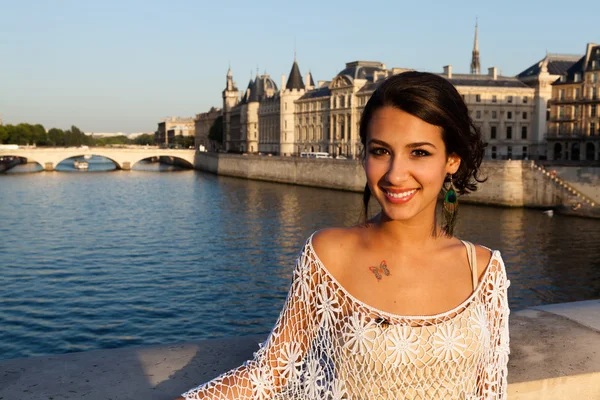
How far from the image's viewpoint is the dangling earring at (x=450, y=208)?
6.20 feet

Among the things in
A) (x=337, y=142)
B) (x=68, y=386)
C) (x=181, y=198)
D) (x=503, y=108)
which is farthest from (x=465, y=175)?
(x=337, y=142)

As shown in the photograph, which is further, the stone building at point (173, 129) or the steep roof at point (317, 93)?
the stone building at point (173, 129)

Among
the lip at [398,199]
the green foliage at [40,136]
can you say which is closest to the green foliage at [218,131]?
the green foliage at [40,136]

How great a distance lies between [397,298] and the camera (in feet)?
5.32

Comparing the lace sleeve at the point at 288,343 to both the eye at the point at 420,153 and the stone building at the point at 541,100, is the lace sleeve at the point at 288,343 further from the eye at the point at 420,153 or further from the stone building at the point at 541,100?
the stone building at the point at 541,100

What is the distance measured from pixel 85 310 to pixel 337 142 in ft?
167

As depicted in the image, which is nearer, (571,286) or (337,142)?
(571,286)

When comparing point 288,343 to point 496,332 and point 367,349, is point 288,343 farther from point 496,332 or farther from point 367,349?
point 496,332

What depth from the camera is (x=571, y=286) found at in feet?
54.9

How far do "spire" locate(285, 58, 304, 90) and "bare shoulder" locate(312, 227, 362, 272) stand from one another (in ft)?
242

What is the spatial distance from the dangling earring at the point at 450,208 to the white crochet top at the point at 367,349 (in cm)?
19

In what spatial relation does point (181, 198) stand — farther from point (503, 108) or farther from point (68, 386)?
point (68, 386)

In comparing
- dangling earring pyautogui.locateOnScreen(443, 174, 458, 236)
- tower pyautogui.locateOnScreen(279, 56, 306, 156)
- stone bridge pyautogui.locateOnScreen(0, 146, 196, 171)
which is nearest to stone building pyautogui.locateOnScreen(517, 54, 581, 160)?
tower pyautogui.locateOnScreen(279, 56, 306, 156)

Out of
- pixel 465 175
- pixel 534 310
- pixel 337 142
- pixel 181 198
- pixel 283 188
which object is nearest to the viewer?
pixel 465 175
